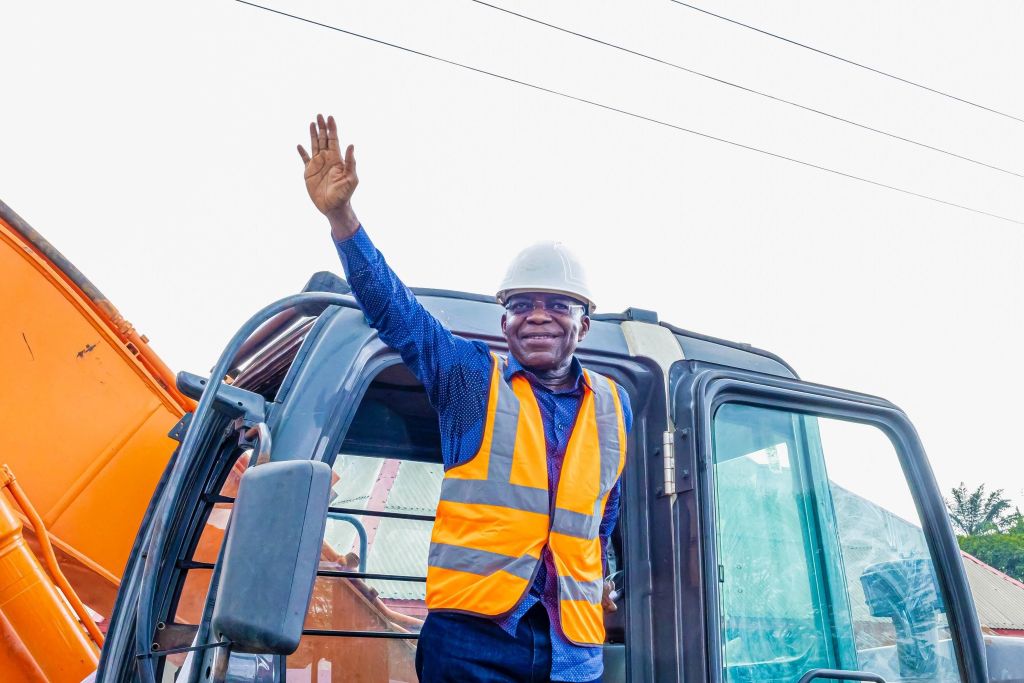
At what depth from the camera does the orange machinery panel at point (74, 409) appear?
3.04m

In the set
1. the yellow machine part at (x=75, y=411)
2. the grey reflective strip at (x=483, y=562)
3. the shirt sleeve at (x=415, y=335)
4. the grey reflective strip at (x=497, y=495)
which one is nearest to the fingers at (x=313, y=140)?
the shirt sleeve at (x=415, y=335)

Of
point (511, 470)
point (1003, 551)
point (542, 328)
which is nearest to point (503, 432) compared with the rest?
point (511, 470)

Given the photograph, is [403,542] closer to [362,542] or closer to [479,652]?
[362,542]

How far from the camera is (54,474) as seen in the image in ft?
10.1

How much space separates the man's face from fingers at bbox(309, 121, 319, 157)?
78cm

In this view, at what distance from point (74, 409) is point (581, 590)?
202 cm

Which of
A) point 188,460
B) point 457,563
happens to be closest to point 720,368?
point 457,563

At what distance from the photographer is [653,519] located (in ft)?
8.16

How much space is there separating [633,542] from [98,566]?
1.96 metres

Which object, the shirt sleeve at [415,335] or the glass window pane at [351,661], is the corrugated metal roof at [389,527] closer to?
the glass window pane at [351,661]

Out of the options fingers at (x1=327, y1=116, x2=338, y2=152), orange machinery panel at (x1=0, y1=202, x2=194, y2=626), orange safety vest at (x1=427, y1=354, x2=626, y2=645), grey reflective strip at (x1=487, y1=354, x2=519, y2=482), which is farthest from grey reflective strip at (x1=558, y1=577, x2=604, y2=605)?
orange machinery panel at (x1=0, y1=202, x2=194, y2=626)

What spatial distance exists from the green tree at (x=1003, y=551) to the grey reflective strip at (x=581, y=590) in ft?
121

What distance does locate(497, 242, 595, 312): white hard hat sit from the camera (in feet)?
8.39

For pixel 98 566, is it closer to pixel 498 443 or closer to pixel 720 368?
pixel 498 443
